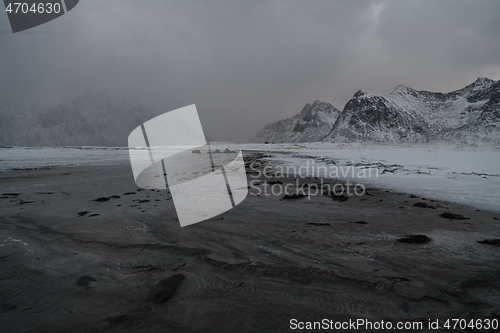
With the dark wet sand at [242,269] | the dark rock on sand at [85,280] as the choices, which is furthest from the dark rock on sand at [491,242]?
the dark rock on sand at [85,280]

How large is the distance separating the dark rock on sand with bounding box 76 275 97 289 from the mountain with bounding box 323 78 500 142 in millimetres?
129873

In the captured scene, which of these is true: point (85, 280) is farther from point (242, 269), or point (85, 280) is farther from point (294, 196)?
point (294, 196)

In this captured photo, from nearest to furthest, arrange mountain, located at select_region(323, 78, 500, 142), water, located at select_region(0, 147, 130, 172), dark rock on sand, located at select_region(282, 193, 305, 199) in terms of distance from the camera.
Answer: dark rock on sand, located at select_region(282, 193, 305, 199), water, located at select_region(0, 147, 130, 172), mountain, located at select_region(323, 78, 500, 142)

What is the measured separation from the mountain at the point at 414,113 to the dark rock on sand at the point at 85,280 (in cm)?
12987

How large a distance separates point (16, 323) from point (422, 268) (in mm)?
3815

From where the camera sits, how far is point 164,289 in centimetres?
227

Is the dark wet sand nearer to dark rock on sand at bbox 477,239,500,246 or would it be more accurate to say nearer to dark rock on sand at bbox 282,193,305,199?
dark rock on sand at bbox 477,239,500,246

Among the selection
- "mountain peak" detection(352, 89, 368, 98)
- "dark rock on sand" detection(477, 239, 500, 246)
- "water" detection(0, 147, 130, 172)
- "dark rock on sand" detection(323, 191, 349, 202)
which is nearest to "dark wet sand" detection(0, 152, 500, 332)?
"dark rock on sand" detection(477, 239, 500, 246)

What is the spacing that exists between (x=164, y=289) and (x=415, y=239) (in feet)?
11.4

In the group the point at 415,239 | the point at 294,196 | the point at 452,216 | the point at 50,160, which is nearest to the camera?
the point at 415,239

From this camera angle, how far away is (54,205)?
5832mm

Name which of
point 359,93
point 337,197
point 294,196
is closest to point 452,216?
point 337,197

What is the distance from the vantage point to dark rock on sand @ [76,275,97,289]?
241 centimetres

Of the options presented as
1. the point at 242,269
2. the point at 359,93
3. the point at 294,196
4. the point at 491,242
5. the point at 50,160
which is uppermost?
the point at 359,93
